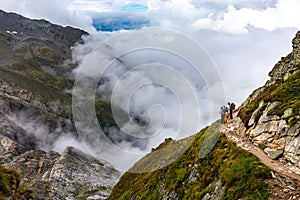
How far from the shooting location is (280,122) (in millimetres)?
35094

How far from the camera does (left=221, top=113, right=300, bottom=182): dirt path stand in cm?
2784

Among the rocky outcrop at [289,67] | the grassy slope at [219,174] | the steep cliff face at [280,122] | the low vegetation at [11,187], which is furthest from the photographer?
the rocky outcrop at [289,67]

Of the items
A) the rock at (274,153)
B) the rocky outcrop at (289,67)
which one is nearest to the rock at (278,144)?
the rock at (274,153)

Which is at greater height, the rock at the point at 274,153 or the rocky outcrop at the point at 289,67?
the rocky outcrop at the point at 289,67

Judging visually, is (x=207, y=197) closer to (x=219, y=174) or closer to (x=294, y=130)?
(x=219, y=174)

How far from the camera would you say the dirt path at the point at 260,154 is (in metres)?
27.8

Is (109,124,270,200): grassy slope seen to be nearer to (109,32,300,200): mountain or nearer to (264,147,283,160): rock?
(109,32,300,200): mountain

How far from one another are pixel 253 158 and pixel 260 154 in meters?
2.26

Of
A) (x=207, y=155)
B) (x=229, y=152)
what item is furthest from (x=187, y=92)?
(x=229, y=152)

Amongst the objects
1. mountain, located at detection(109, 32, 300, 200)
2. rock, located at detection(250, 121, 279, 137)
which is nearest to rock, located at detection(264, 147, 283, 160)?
mountain, located at detection(109, 32, 300, 200)

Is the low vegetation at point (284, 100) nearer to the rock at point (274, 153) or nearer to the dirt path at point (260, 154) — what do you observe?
the dirt path at point (260, 154)

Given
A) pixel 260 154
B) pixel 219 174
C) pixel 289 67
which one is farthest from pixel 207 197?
pixel 289 67

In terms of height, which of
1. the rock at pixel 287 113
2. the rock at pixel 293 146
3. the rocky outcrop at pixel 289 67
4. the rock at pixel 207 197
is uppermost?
the rocky outcrop at pixel 289 67

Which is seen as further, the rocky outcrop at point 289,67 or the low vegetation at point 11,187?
the rocky outcrop at point 289,67
